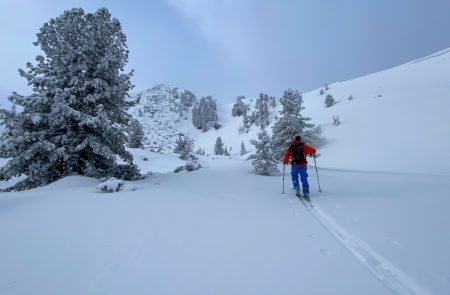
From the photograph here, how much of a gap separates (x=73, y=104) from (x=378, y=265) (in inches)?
463

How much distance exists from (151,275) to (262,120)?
7642cm

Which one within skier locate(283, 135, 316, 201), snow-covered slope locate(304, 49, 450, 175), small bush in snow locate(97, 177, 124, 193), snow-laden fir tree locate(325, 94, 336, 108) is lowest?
small bush in snow locate(97, 177, 124, 193)

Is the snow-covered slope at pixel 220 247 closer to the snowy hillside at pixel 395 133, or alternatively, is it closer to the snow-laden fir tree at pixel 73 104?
the snow-laden fir tree at pixel 73 104

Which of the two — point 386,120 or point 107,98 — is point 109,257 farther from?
point 386,120

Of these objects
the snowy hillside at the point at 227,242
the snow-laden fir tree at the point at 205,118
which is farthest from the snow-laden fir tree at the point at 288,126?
the snow-laden fir tree at the point at 205,118

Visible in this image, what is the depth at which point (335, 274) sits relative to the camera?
2650 millimetres

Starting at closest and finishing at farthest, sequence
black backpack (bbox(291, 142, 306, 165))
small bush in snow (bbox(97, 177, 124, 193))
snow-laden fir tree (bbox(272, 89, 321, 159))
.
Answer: small bush in snow (bbox(97, 177, 124, 193)) → black backpack (bbox(291, 142, 306, 165)) → snow-laden fir tree (bbox(272, 89, 321, 159))

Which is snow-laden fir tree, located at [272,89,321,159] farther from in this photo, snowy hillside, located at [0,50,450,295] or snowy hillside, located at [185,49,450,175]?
snowy hillside, located at [0,50,450,295]

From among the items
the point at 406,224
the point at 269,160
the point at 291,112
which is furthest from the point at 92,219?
the point at 291,112

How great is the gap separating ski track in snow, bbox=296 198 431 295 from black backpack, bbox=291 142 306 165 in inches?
141

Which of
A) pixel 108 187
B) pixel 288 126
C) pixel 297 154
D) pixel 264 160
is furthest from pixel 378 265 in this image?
pixel 288 126

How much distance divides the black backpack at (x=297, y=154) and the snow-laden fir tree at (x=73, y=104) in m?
7.43

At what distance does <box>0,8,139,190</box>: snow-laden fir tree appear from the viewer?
8.80 metres

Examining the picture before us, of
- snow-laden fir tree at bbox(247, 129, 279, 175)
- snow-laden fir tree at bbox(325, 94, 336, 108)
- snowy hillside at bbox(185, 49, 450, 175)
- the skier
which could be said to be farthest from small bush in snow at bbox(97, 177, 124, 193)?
snow-laden fir tree at bbox(325, 94, 336, 108)
